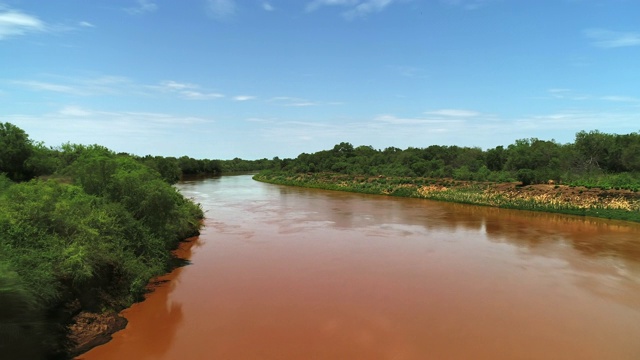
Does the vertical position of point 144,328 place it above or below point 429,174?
below

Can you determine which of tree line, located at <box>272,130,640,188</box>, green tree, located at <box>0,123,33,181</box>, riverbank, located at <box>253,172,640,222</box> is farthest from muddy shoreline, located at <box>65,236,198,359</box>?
tree line, located at <box>272,130,640,188</box>

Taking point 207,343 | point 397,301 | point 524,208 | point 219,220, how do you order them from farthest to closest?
1. point 524,208
2. point 219,220
3. point 397,301
4. point 207,343

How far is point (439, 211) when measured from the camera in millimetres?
38250

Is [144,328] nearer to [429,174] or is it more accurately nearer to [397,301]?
[397,301]

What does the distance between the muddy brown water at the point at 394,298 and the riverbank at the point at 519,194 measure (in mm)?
Answer: 6900

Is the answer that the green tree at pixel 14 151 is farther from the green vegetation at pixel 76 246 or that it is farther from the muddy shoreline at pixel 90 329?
the muddy shoreline at pixel 90 329

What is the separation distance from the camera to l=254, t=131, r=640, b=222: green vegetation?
35.8 metres

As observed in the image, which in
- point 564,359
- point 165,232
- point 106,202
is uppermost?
point 106,202

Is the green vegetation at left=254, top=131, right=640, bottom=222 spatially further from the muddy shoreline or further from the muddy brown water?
the muddy shoreline

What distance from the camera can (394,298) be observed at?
14.4m

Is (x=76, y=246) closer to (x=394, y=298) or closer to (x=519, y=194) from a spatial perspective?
(x=394, y=298)

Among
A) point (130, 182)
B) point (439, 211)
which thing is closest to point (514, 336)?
point (130, 182)

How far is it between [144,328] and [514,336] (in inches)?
450

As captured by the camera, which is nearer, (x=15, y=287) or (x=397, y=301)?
(x=15, y=287)
